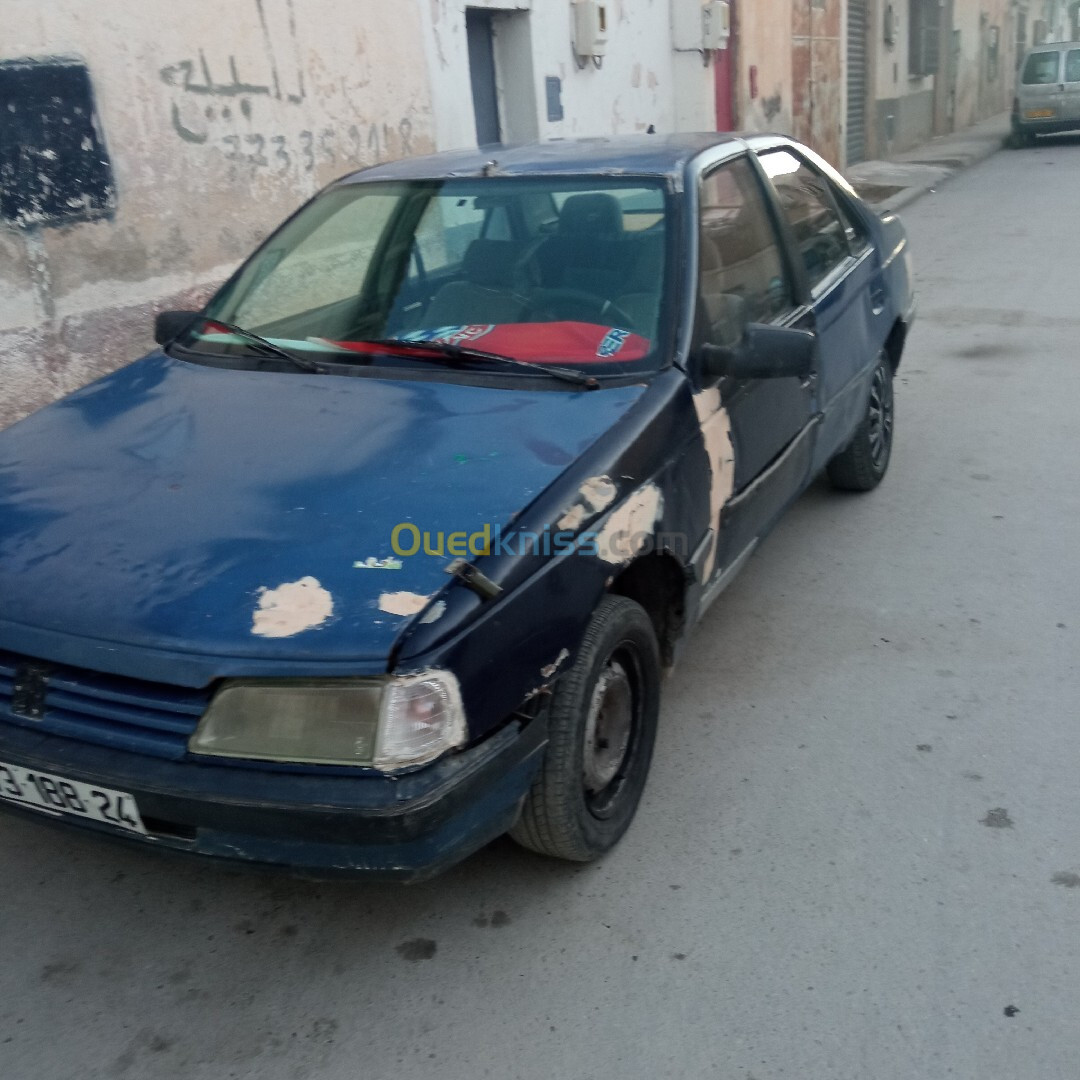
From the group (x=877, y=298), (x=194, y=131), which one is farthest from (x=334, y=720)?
(x=194, y=131)

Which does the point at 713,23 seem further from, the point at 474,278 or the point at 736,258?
the point at 474,278

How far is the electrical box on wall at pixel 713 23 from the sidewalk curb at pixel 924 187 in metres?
2.58

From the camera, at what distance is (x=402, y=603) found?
2.19 m

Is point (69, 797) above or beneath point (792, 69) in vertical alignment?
beneath

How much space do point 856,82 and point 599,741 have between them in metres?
20.5

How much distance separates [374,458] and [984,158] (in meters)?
21.1

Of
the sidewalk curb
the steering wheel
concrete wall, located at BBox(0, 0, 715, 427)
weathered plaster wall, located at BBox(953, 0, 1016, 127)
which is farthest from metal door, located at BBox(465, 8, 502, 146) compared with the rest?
weathered plaster wall, located at BBox(953, 0, 1016, 127)

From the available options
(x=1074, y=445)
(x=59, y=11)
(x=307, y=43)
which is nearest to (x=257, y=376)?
(x=59, y=11)

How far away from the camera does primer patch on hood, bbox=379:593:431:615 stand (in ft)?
7.13

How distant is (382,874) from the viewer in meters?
2.19

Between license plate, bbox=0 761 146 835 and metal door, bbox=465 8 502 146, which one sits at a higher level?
metal door, bbox=465 8 502 146

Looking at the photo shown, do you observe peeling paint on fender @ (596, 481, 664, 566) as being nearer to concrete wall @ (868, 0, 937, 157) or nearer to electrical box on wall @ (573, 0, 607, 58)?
electrical box on wall @ (573, 0, 607, 58)

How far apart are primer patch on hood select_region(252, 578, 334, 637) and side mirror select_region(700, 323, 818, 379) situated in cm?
135

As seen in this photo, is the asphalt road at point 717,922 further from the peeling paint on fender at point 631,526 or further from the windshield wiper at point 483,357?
the windshield wiper at point 483,357
